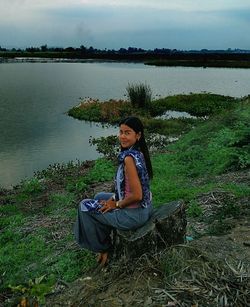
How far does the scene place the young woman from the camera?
17.3 ft

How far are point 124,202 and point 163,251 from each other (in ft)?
2.39

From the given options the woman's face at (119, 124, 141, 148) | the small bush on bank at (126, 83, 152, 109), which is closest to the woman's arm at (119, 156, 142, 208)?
the woman's face at (119, 124, 141, 148)

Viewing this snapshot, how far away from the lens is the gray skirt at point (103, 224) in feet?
17.6

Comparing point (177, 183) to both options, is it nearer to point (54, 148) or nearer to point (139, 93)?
point (54, 148)

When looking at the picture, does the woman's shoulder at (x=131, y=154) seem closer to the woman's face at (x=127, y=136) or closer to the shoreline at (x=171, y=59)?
the woman's face at (x=127, y=136)

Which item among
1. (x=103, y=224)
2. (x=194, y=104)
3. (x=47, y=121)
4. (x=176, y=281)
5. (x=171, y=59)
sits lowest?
(x=47, y=121)

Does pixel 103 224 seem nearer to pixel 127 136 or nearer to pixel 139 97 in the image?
pixel 127 136

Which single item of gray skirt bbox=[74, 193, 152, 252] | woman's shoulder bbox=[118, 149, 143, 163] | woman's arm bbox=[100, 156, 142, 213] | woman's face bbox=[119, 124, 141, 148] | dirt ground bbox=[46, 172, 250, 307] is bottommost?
dirt ground bbox=[46, 172, 250, 307]

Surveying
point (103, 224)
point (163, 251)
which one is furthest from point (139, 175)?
point (163, 251)

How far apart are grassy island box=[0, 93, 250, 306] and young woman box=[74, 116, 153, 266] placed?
45 centimetres

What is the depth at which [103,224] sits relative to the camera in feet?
17.9

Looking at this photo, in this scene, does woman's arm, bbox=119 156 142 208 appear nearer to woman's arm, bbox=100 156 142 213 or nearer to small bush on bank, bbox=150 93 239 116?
woman's arm, bbox=100 156 142 213

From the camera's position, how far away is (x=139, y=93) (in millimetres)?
30438

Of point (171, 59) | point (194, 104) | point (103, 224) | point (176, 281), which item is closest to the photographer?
point (176, 281)
